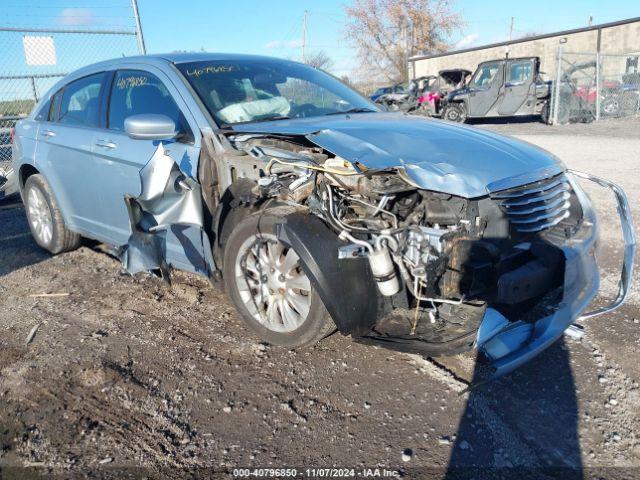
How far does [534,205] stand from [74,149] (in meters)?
3.68

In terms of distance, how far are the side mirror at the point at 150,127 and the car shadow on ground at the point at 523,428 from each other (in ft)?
8.03

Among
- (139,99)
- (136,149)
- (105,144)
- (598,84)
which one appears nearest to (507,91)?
(598,84)

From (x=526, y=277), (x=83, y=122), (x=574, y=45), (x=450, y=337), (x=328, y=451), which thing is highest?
(x=574, y=45)

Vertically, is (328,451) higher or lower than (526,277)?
lower

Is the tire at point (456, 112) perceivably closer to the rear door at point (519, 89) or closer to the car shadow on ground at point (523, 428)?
the rear door at point (519, 89)

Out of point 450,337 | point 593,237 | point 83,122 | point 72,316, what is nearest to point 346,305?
point 450,337

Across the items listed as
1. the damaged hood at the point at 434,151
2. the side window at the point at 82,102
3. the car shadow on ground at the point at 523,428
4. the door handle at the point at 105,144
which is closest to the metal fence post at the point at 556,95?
the damaged hood at the point at 434,151

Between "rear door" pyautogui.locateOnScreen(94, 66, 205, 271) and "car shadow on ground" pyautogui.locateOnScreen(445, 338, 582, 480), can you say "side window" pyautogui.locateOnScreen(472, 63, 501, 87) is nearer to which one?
"rear door" pyautogui.locateOnScreen(94, 66, 205, 271)

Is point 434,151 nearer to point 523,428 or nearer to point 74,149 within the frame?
point 523,428

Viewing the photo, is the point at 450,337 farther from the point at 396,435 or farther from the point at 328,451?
the point at 328,451

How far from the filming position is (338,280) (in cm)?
278

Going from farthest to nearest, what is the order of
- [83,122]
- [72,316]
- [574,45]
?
1. [574,45]
2. [83,122]
3. [72,316]

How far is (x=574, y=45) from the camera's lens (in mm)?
27469

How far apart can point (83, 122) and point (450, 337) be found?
12.0ft
